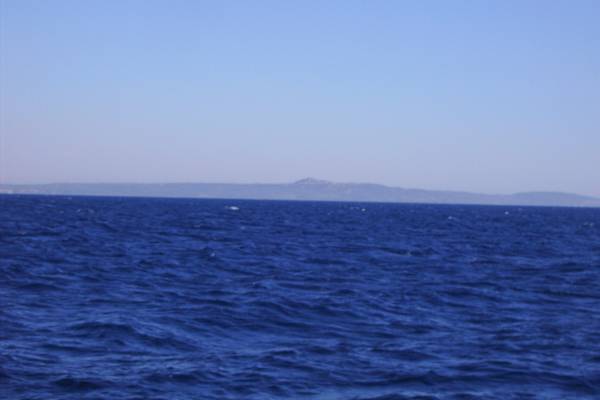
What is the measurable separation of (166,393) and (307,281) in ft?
54.7

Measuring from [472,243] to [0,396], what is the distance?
Result: 47.1 m

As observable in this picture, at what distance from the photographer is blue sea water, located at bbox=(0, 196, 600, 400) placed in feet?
43.0

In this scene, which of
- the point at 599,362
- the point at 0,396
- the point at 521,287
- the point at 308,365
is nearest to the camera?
the point at 0,396

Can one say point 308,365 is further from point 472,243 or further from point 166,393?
point 472,243

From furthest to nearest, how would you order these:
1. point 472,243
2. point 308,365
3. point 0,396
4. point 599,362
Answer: point 472,243, point 599,362, point 308,365, point 0,396

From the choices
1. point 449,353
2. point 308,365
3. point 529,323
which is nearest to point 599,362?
point 449,353

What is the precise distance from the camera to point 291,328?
18.7 m

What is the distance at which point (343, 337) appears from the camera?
1769 cm

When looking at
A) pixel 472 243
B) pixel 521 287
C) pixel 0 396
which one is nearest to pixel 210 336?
pixel 0 396

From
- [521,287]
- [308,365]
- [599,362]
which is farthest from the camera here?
[521,287]

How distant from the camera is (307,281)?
28734mm

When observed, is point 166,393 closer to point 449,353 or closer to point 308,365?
point 308,365

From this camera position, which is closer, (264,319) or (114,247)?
(264,319)

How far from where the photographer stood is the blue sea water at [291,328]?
43.0 ft
